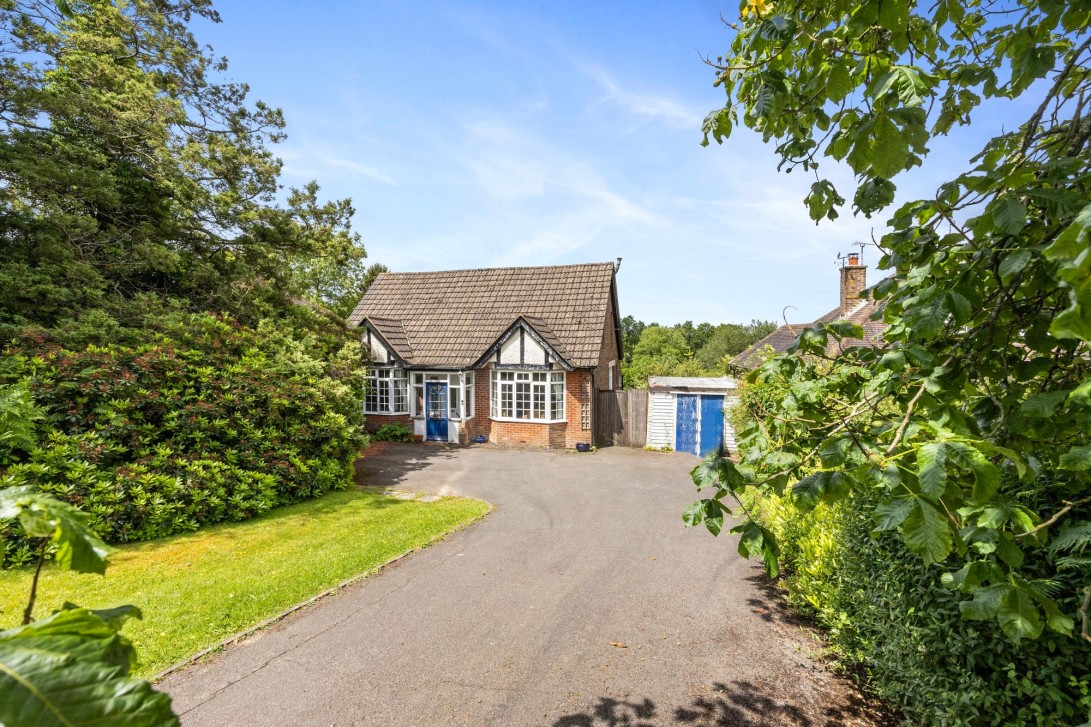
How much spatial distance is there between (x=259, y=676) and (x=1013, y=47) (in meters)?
8.06

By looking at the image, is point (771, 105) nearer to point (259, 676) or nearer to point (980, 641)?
point (980, 641)

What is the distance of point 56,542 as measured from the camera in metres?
1.16

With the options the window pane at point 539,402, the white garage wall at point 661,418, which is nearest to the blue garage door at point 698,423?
the white garage wall at point 661,418

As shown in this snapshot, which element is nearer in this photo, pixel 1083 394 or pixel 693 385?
pixel 1083 394

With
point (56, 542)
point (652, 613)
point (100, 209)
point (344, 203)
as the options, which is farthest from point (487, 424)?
point (56, 542)

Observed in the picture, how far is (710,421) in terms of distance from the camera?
59.6 feet

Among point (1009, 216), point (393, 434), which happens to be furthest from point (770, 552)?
point (393, 434)

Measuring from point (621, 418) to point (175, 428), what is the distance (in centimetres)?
1452

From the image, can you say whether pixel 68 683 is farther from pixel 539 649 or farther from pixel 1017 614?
pixel 539 649

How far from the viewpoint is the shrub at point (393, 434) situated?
20781mm

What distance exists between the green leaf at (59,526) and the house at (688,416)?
17.9 meters

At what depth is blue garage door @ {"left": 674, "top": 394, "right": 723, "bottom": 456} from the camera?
18.0 m

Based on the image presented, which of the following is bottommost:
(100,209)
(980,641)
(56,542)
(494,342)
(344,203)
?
(980,641)

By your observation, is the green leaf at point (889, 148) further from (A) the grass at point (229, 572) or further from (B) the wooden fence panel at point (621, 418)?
(B) the wooden fence panel at point (621, 418)
